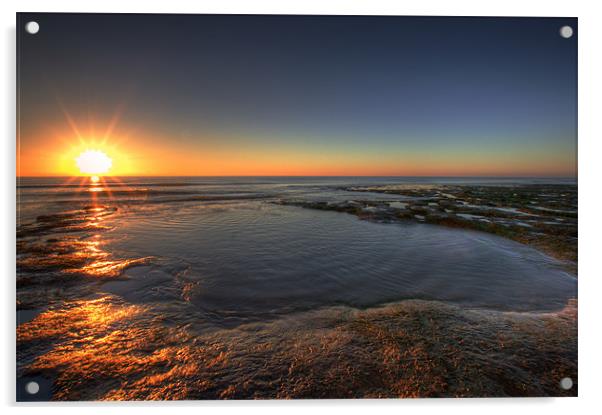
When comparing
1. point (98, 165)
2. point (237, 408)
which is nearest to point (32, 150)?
point (98, 165)

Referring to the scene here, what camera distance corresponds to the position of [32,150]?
11.4 ft

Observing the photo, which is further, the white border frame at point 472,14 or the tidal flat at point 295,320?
the white border frame at point 472,14

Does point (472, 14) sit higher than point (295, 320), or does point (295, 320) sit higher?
point (472, 14)

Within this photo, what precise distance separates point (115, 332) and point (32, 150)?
2.62 m

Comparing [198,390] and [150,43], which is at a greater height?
[150,43]

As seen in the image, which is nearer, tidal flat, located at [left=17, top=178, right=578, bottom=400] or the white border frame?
tidal flat, located at [left=17, top=178, right=578, bottom=400]

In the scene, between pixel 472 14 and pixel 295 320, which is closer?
pixel 295 320

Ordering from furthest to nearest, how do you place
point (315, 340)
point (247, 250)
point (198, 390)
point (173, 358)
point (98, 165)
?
point (247, 250)
point (98, 165)
point (315, 340)
point (173, 358)
point (198, 390)

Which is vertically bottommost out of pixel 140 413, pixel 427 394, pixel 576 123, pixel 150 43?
pixel 140 413

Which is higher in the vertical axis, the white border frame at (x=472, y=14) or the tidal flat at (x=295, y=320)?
the white border frame at (x=472, y=14)

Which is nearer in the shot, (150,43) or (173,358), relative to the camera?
(173,358)

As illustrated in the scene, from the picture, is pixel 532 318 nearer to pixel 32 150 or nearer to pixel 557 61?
pixel 557 61

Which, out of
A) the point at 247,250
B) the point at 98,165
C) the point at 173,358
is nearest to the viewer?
the point at 173,358

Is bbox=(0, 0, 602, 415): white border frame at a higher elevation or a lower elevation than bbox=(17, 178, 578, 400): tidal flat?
higher
